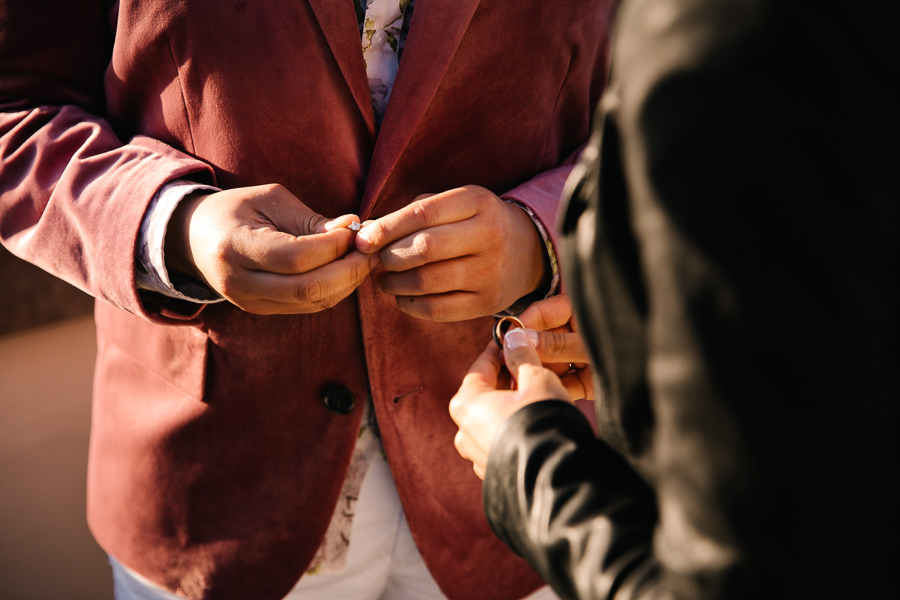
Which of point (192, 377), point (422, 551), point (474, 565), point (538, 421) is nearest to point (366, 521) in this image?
point (422, 551)

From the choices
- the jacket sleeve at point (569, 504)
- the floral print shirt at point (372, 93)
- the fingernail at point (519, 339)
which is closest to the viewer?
the jacket sleeve at point (569, 504)

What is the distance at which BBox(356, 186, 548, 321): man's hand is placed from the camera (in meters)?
0.93

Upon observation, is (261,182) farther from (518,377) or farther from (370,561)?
(370,561)

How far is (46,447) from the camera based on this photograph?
214 cm

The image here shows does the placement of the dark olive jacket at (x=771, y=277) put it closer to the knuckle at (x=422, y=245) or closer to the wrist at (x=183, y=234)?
the knuckle at (x=422, y=245)

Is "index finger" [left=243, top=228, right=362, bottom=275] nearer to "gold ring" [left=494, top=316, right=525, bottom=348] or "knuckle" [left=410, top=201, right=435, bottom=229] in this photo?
"knuckle" [left=410, top=201, right=435, bottom=229]

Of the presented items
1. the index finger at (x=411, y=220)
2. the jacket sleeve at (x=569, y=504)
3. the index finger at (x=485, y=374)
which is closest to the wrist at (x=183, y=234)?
the index finger at (x=411, y=220)

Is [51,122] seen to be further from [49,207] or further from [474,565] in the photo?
[474,565]

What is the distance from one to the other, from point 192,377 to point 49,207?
361 millimetres

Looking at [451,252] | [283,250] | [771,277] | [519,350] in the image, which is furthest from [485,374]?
[771,277]

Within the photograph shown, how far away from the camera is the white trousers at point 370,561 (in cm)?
122

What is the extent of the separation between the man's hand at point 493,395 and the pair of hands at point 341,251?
18cm

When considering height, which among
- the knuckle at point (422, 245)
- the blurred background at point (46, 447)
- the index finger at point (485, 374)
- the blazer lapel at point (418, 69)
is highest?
the blazer lapel at point (418, 69)

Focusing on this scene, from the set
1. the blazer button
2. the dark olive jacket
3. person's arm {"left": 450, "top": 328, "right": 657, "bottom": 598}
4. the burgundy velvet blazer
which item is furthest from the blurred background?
the dark olive jacket
